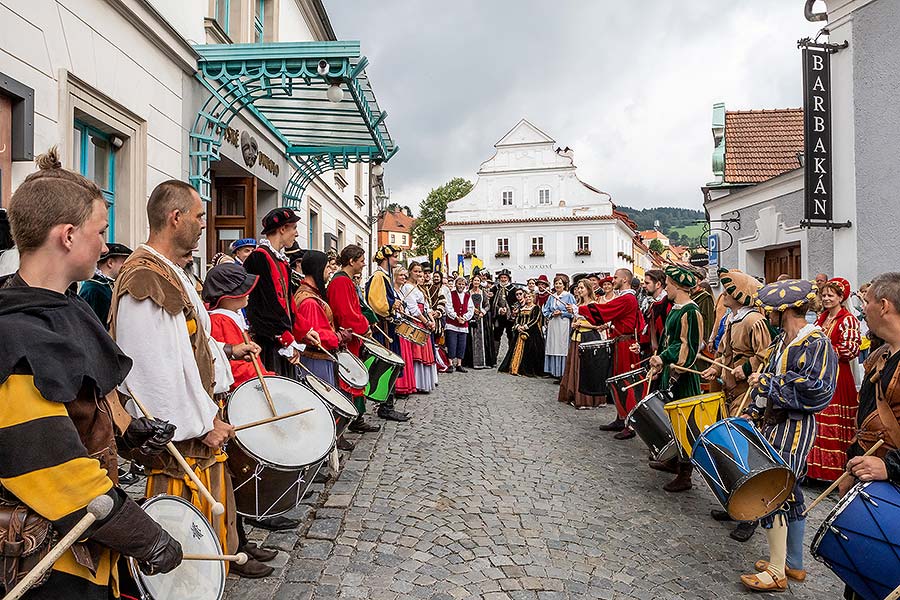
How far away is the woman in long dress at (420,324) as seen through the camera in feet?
31.6

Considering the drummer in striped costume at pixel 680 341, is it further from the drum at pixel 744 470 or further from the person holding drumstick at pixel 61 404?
the person holding drumstick at pixel 61 404

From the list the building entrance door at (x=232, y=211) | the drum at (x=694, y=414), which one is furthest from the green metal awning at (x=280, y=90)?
the drum at (x=694, y=414)

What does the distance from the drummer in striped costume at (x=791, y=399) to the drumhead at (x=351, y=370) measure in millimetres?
3172

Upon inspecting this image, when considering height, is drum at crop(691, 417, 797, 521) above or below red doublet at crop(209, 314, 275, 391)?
below

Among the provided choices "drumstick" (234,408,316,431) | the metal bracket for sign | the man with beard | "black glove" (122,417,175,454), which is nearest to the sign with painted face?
the metal bracket for sign

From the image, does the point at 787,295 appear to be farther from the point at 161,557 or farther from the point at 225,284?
the point at 161,557

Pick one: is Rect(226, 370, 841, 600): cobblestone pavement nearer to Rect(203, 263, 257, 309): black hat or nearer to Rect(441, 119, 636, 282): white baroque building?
Rect(203, 263, 257, 309): black hat

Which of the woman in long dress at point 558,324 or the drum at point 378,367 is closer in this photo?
the drum at point 378,367

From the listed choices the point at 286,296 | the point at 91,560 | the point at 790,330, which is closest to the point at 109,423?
the point at 91,560

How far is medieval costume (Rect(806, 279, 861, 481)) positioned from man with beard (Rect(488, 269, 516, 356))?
30.5ft

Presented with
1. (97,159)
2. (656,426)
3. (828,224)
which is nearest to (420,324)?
(97,159)

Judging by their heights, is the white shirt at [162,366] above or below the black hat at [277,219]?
below

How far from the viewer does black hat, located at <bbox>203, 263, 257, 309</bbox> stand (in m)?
3.62

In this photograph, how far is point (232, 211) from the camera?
10266 mm
